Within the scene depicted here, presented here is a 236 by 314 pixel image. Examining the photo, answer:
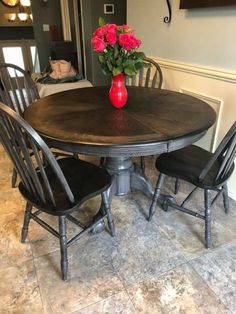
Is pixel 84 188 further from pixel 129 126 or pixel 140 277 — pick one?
pixel 140 277

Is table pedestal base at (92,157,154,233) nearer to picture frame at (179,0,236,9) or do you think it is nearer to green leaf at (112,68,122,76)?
green leaf at (112,68,122,76)

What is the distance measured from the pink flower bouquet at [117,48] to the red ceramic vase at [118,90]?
0.07 meters

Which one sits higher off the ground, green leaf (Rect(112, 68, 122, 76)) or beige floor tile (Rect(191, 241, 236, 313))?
green leaf (Rect(112, 68, 122, 76))

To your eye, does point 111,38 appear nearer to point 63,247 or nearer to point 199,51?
point 199,51

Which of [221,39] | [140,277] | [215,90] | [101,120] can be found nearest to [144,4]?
[221,39]

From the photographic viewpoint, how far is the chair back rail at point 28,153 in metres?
1.01

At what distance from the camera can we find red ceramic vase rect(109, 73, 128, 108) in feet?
4.97

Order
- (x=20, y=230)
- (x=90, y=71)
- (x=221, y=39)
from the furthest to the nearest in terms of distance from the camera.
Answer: (x=90, y=71)
(x=221, y=39)
(x=20, y=230)

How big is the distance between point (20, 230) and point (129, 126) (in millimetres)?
1041

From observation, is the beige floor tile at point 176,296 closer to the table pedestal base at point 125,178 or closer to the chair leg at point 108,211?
the chair leg at point 108,211

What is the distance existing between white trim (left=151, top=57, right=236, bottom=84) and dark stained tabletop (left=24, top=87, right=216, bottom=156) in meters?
0.30

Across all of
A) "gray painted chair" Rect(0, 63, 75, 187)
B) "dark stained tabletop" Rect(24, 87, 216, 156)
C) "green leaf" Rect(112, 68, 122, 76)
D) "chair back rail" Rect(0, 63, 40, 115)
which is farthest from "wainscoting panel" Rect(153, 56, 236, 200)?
"chair back rail" Rect(0, 63, 40, 115)

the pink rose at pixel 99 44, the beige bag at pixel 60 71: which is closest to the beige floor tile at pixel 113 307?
the pink rose at pixel 99 44

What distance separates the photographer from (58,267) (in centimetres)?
143
